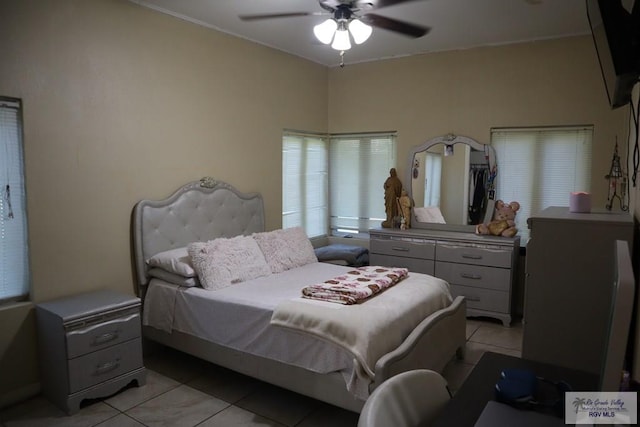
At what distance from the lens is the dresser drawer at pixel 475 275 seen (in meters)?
4.09

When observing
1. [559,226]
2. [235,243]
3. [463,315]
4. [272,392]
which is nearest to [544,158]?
[463,315]

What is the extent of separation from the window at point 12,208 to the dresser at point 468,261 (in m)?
3.26

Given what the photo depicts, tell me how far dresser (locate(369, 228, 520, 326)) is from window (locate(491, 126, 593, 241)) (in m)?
0.49

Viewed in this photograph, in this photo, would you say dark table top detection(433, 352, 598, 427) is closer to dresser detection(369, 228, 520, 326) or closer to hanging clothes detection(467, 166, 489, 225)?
dresser detection(369, 228, 520, 326)

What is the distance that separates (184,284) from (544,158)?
11.7 ft

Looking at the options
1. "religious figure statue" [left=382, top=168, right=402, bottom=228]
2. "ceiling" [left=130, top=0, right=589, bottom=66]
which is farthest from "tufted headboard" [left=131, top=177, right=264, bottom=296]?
"religious figure statue" [left=382, top=168, right=402, bottom=228]

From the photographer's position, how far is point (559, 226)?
7.43 ft

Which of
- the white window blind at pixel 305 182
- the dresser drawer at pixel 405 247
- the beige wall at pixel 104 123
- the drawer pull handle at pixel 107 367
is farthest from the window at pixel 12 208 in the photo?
the dresser drawer at pixel 405 247

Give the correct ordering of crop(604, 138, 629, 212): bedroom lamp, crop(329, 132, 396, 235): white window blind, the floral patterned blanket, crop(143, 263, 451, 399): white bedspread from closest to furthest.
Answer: crop(143, 263, 451, 399): white bedspread → the floral patterned blanket → crop(604, 138, 629, 212): bedroom lamp → crop(329, 132, 396, 235): white window blind

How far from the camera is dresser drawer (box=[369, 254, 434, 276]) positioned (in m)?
4.47

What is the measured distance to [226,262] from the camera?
330cm

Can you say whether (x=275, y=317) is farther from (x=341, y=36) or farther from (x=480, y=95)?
(x=480, y=95)

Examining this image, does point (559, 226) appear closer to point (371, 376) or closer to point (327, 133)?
point (371, 376)

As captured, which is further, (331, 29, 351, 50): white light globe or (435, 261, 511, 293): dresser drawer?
(435, 261, 511, 293): dresser drawer
